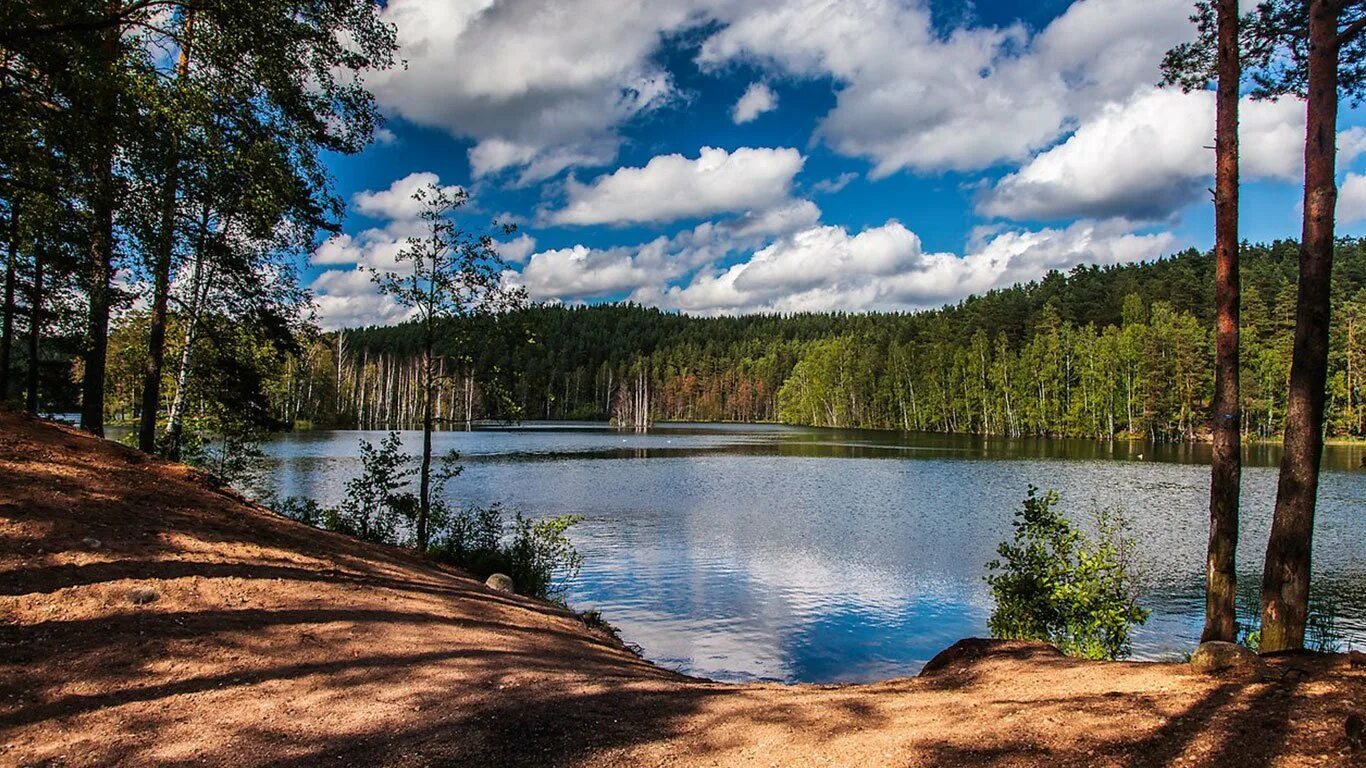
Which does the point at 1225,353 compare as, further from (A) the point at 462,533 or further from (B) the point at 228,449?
(B) the point at 228,449

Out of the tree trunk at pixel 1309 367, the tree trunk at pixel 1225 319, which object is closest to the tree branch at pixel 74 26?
the tree trunk at pixel 1225 319

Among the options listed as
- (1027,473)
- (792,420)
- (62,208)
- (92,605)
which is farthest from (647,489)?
(792,420)

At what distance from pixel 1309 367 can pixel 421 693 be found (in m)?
9.32

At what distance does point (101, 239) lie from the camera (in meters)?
11.5

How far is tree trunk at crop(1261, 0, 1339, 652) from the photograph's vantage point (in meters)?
7.39

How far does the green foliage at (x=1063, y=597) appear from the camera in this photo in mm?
9453

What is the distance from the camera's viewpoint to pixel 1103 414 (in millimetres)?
77688

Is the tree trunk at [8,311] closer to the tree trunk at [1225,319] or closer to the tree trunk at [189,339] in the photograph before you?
the tree trunk at [189,339]

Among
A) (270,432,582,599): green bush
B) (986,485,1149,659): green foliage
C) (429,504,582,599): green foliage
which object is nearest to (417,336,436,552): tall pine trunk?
(270,432,582,599): green bush

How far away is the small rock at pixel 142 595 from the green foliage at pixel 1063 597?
31.7 feet

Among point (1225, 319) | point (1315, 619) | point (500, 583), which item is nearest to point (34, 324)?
point (500, 583)

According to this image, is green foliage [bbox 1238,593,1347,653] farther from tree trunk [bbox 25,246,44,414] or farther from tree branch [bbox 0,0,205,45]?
tree trunk [bbox 25,246,44,414]

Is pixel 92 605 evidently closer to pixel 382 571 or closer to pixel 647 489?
pixel 382 571

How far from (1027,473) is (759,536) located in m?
25.1
